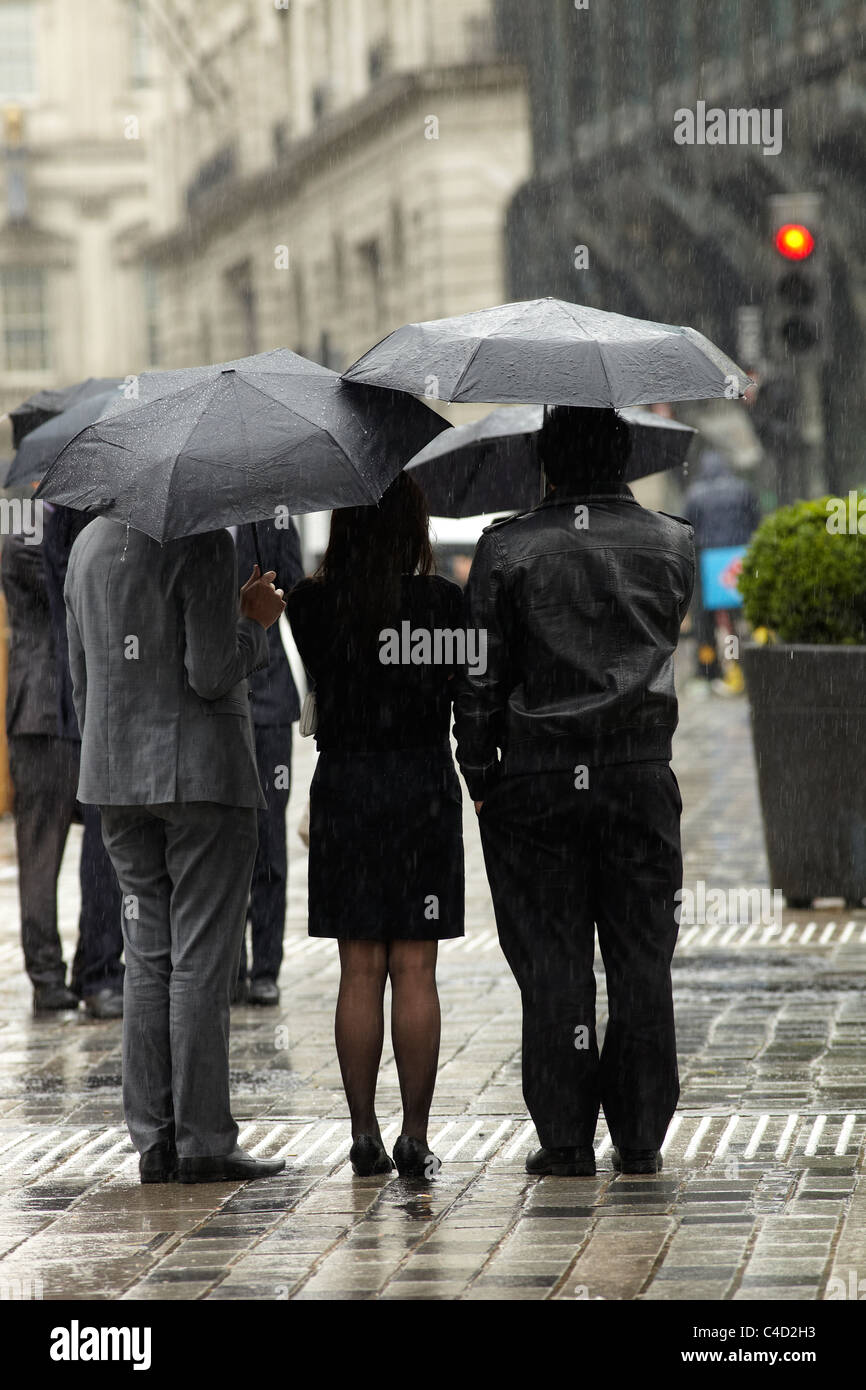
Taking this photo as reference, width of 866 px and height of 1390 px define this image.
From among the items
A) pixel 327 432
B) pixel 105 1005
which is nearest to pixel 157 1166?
pixel 327 432

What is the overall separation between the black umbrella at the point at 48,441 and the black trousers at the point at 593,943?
2.93m

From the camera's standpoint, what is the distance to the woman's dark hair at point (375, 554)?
5.69 m

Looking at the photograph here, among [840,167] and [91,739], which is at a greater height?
[840,167]

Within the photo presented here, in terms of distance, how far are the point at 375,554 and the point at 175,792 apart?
77 centimetres

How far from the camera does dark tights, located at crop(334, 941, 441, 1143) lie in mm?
5789

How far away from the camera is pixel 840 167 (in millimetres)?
25219

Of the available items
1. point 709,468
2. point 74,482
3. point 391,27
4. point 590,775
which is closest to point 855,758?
point 590,775

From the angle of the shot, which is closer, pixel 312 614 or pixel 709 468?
pixel 312 614

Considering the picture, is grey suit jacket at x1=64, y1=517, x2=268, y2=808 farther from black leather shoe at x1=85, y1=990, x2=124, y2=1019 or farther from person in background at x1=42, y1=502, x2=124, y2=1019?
black leather shoe at x1=85, y1=990, x2=124, y2=1019

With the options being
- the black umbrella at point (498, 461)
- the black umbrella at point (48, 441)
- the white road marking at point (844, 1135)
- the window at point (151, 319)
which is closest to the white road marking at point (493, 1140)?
the white road marking at point (844, 1135)

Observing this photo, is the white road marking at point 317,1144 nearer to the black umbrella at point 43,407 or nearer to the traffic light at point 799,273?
the black umbrella at point 43,407

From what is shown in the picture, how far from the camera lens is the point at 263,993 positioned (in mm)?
8383
